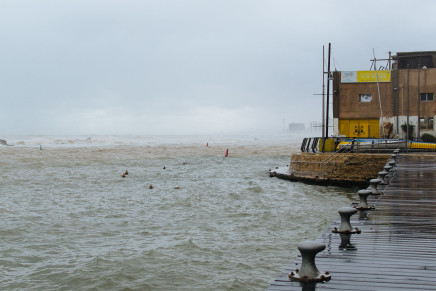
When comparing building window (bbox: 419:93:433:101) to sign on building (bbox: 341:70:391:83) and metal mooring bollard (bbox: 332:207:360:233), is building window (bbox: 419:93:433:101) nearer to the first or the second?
sign on building (bbox: 341:70:391:83)

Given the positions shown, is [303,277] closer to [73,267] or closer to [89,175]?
[73,267]

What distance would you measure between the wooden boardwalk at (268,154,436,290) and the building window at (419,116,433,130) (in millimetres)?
31561

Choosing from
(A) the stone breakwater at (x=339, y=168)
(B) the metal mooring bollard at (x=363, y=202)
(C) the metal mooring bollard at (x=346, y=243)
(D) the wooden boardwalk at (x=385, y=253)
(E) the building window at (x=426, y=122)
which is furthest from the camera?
(E) the building window at (x=426, y=122)

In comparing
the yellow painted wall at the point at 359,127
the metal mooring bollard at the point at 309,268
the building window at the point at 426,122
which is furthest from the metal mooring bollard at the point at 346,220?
the building window at the point at 426,122

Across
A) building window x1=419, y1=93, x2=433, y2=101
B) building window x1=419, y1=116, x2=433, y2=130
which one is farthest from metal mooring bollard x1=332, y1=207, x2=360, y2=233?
building window x1=419, y1=93, x2=433, y2=101

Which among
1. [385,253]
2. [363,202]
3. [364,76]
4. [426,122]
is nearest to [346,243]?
[385,253]

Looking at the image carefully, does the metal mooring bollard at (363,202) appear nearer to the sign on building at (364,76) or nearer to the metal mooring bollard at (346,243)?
the metal mooring bollard at (346,243)

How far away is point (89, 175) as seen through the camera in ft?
102

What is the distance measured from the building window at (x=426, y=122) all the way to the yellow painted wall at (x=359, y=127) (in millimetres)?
3501

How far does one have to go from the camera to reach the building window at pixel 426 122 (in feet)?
129

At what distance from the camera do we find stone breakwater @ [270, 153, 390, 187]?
23.6 m

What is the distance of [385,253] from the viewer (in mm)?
6004

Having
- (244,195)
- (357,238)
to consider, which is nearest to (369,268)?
(357,238)

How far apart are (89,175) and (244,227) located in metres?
19.6
